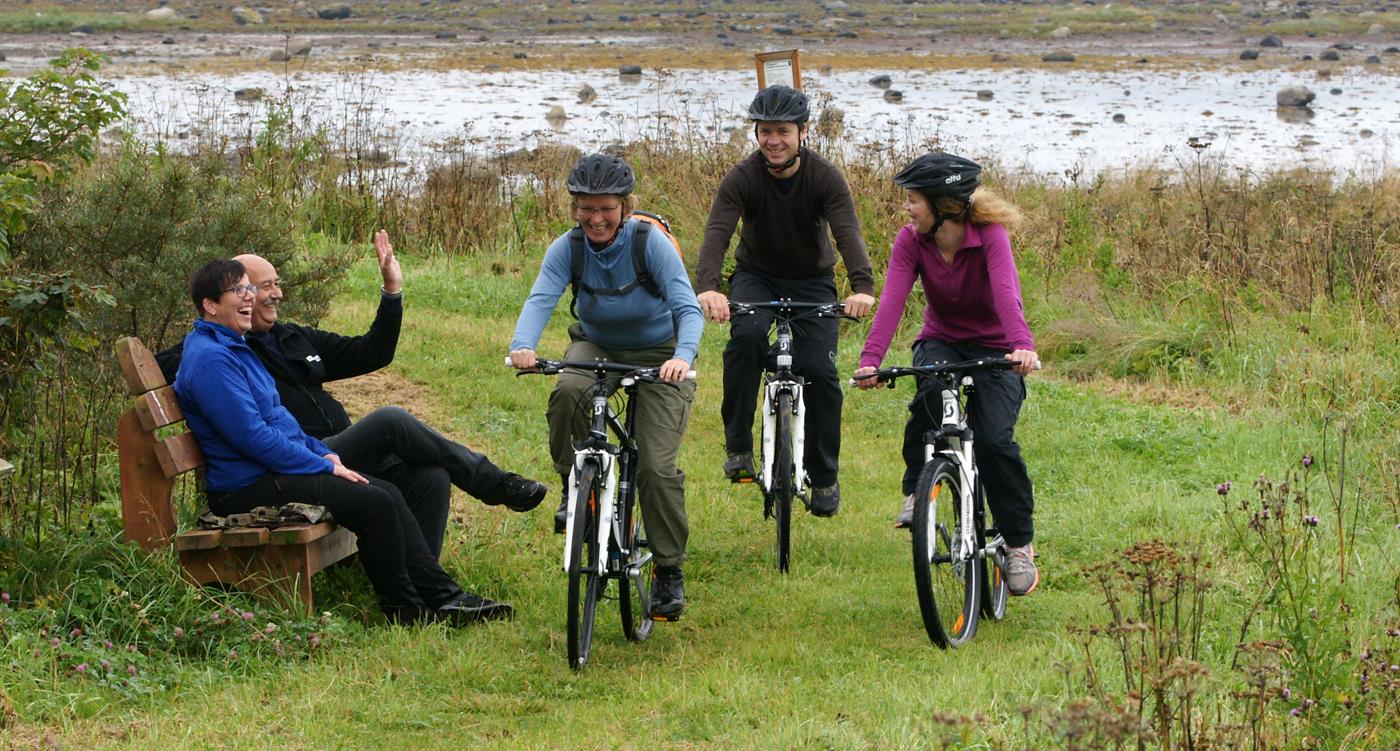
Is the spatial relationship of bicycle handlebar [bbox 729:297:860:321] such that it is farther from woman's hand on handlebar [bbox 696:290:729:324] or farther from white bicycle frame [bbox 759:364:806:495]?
woman's hand on handlebar [bbox 696:290:729:324]

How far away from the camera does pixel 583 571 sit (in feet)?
21.1

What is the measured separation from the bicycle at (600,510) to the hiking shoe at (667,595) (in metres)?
0.18

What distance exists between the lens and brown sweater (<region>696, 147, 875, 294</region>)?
27.7 feet

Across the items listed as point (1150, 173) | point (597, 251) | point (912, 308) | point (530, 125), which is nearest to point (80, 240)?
point (597, 251)

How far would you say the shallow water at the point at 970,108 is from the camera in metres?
24.5

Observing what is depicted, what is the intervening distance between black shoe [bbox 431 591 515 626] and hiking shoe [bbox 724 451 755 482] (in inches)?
71.1

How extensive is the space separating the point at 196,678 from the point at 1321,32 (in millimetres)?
53377

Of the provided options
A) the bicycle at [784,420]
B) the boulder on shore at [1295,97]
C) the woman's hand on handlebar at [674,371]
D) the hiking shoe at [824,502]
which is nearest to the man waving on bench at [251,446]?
the woman's hand on handlebar at [674,371]

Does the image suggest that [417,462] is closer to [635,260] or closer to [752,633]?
[635,260]

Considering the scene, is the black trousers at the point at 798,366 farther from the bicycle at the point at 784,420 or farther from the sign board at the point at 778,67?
the sign board at the point at 778,67

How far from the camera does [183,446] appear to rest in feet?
21.9

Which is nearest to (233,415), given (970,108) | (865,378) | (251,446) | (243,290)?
(251,446)

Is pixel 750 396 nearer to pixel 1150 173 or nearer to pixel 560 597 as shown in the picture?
pixel 560 597

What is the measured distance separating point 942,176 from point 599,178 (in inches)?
55.1
